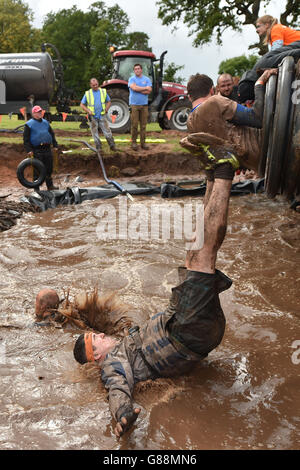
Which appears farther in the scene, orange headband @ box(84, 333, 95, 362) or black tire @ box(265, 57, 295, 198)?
black tire @ box(265, 57, 295, 198)

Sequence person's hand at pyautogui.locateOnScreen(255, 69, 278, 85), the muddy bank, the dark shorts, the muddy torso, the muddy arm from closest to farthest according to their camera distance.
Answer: the muddy arm → the dark shorts → the muddy torso → person's hand at pyautogui.locateOnScreen(255, 69, 278, 85) → the muddy bank

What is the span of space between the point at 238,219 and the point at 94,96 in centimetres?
568

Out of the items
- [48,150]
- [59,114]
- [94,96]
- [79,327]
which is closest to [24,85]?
[59,114]

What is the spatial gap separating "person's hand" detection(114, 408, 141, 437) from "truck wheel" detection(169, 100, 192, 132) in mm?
12471

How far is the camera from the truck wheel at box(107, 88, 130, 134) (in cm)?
1291

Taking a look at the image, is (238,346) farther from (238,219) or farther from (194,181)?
(194,181)

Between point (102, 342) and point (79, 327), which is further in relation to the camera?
point (79, 327)

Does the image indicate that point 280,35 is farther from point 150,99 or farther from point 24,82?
point 24,82

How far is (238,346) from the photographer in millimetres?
3084

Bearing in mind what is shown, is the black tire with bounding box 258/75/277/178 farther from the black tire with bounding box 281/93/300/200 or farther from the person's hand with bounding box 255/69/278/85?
the black tire with bounding box 281/93/300/200

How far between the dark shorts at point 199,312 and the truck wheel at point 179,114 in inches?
467

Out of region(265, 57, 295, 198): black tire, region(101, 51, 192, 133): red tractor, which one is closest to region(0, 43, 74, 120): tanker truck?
region(101, 51, 192, 133): red tractor

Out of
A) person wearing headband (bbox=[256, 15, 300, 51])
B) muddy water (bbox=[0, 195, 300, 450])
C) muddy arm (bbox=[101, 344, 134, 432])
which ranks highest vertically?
person wearing headband (bbox=[256, 15, 300, 51])

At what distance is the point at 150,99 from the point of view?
45.7 ft
